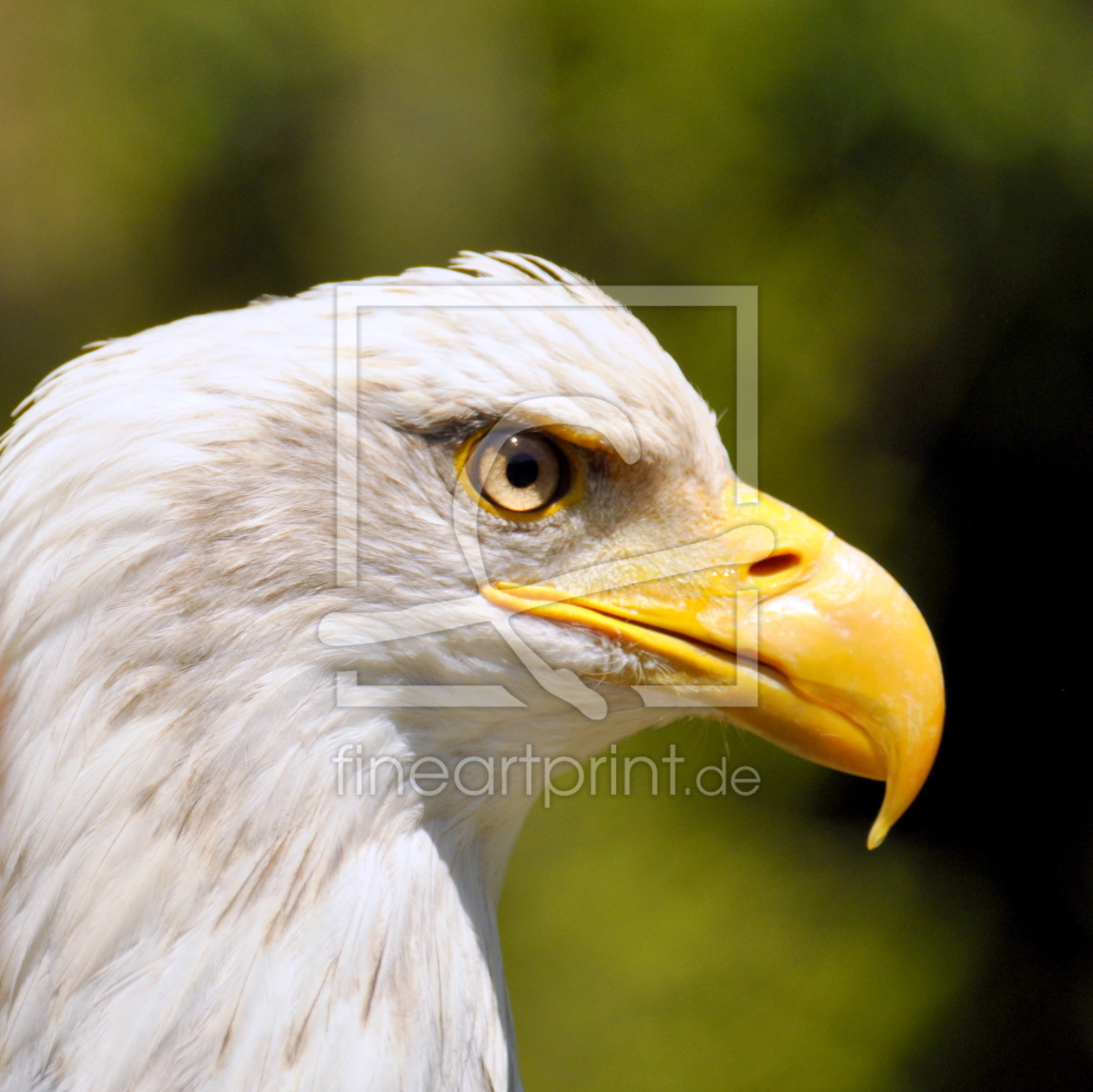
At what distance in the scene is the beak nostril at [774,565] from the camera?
1312 mm

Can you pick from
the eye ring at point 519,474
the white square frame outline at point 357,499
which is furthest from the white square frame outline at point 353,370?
the eye ring at point 519,474

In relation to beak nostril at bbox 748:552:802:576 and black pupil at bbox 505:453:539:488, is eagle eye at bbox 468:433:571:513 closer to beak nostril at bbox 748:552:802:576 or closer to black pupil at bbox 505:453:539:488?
black pupil at bbox 505:453:539:488

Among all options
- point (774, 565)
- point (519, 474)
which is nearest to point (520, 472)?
point (519, 474)

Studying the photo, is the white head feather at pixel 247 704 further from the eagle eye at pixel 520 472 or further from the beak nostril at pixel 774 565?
the beak nostril at pixel 774 565

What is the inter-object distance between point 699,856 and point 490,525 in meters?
1.91

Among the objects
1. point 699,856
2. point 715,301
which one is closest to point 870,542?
point 715,301

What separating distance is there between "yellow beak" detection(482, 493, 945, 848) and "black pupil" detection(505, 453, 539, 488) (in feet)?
0.39

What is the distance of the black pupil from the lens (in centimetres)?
124

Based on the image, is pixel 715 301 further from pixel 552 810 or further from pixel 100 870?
pixel 100 870

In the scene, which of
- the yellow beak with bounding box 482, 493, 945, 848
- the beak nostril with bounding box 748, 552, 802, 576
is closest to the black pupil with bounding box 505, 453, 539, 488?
the yellow beak with bounding box 482, 493, 945, 848

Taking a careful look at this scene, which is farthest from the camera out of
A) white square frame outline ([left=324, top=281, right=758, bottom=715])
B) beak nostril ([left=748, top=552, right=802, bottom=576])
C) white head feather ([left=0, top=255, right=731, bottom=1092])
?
beak nostril ([left=748, top=552, right=802, bottom=576])

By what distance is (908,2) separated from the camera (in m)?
2.56

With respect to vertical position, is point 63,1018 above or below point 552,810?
above

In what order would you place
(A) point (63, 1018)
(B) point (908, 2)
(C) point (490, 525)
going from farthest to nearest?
(B) point (908, 2), (C) point (490, 525), (A) point (63, 1018)
